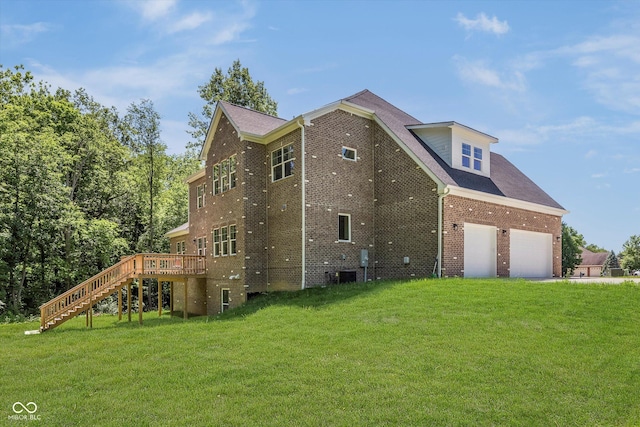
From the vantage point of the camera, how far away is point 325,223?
1739 cm

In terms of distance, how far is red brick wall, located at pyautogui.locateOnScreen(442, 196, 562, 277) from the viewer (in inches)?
628

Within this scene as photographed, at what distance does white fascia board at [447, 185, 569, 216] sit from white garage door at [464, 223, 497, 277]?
1.19 m

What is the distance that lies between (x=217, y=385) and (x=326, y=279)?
9.95 metres

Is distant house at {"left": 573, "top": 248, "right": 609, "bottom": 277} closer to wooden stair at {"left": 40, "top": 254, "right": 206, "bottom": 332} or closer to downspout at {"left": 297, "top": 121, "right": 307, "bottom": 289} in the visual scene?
downspout at {"left": 297, "top": 121, "right": 307, "bottom": 289}

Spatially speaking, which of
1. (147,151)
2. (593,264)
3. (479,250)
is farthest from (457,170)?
(593,264)

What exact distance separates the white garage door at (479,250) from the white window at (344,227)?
4847 millimetres

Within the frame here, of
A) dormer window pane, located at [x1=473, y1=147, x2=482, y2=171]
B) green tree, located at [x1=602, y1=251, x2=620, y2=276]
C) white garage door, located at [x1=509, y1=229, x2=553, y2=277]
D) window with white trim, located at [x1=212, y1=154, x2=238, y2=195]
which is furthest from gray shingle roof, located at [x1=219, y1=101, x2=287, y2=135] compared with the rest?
green tree, located at [x1=602, y1=251, x2=620, y2=276]

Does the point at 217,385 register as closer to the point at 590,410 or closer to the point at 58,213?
the point at 590,410

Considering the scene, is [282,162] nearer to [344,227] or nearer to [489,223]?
[344,227]

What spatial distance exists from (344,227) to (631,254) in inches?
2471

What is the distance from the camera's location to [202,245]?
960 inches

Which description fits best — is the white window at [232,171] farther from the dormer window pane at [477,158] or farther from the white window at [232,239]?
the dormer window pane at [477,158]

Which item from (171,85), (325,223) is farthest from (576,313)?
(171,85)

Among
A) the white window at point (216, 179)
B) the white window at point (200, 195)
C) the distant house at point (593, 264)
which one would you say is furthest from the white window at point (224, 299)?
the distant house at point (593, 264)
